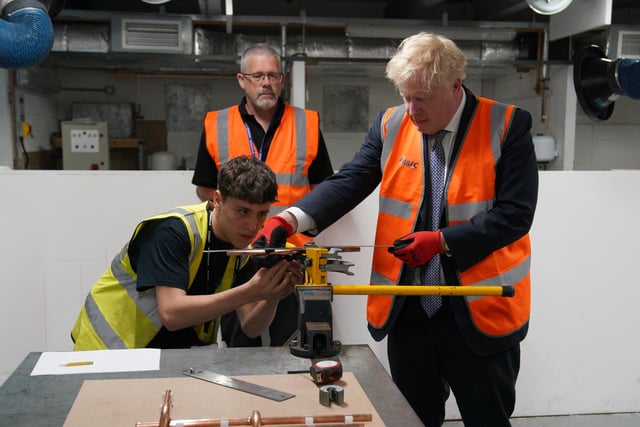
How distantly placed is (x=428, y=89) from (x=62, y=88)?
202 inches

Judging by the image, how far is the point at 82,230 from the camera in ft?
7.95

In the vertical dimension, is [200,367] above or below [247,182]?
below

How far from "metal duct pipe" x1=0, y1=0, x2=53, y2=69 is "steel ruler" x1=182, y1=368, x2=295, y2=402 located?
1947 millimetres

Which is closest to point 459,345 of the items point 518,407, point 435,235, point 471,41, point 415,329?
point 415,329

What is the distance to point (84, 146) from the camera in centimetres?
499

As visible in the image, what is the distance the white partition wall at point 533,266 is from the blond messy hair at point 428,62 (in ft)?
3.32

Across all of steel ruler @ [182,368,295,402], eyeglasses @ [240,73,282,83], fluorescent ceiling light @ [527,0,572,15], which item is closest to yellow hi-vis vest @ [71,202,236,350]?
steel ruler @ [182,368,295,402]

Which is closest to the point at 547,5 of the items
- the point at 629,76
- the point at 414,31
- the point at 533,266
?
the point at 629,76

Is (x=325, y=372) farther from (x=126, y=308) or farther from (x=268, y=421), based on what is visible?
(x=126, y=308)

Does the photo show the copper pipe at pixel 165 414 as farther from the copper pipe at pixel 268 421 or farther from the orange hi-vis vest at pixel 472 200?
the orange hi-vis vest at pixel 472 200

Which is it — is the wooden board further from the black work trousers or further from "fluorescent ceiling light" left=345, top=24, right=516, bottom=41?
"fluorescent ceiling light" left=345, top=24, right=516, bottom=41

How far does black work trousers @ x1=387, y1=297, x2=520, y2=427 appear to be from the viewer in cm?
158

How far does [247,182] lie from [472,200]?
57 cm

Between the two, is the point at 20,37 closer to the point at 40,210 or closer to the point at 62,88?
the point at 40,210
